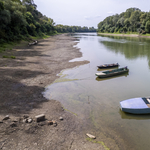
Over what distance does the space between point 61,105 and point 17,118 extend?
4.78 m

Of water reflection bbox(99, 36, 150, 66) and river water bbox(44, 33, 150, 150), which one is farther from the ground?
water reflection bbox(99, 36, 150, 66)

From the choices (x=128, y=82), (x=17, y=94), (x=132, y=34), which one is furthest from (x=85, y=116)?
(x=132, y=34)

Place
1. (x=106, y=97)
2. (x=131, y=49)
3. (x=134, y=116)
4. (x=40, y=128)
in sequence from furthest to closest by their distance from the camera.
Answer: (x=131, y=49) → (x=106, y=97) → (x=134, y=116) → (x=40, y=128)

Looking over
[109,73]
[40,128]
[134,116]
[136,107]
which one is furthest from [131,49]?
[40,128]

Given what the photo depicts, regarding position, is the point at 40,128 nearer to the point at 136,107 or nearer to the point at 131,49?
the point at 136,107

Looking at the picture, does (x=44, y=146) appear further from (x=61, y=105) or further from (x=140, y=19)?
(x=140, y=19)

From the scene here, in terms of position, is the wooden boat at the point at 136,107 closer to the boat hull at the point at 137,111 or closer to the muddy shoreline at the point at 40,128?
the boat hull at the point at 137,111

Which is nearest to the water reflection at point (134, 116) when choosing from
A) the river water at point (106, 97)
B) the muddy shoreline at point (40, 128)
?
the river water at point (106, 97)

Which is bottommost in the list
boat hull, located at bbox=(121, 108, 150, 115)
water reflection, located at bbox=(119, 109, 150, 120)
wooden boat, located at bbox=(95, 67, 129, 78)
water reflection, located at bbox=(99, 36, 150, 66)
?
water reflection, located at bbox=(119, 109, 150, 120)

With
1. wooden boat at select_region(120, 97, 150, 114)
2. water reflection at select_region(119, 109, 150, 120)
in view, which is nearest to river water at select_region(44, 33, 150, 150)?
water reflection at select_region(119, 109, 150, 120)

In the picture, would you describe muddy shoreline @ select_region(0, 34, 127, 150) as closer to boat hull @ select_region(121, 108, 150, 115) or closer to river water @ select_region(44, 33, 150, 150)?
river water @ select_region(44, 33, 150, 150)

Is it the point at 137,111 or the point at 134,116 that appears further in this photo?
the point at 134,116

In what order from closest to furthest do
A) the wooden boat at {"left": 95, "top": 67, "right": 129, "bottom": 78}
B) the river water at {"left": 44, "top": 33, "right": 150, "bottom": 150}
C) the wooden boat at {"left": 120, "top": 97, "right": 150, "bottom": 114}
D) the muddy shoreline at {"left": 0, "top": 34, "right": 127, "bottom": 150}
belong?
the muddy shoreline at {"left": 0, "top": 34, "right": 127, "bottom": 150} < the river water at {"left": 44, "top": 33, "right": 150, "bottom": 150} < the wooden boat at {"left": 120, "top": 97, "right": 150, "bottom": 114} < the wooden boat at {"left": 95, "top": 67, "right": 129, "bottom": 78}

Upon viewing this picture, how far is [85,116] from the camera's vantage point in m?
12.2
